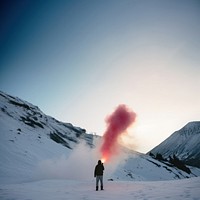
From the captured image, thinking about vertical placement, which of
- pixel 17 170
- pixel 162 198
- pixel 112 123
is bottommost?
pixel 162 198

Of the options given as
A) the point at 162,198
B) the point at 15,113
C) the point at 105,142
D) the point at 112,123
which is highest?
the point at 15,113

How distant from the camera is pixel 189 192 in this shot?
13.1 metres

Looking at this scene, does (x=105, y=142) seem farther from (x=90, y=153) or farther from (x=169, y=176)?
(x=169, y=176)

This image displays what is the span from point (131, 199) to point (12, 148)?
27834mm

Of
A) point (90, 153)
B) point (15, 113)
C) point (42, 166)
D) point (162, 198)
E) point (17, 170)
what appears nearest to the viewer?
point (162, 198)

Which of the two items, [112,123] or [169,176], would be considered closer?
[112,123]

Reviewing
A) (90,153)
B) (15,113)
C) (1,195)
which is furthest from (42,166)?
(15,113)

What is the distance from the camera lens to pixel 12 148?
35.9 meters

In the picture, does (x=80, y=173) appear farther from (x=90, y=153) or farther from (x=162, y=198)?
(x=162, y=198)

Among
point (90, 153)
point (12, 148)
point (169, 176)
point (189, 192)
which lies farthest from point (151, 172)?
point (189, 192)

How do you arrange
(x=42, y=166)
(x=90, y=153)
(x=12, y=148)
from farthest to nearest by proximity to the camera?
1. (x=90, y=153)
2. (x=12, y=148)
3. (x=42, y=166)

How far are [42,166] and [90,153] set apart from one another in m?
15.1

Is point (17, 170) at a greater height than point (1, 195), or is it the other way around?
point (17, 170)

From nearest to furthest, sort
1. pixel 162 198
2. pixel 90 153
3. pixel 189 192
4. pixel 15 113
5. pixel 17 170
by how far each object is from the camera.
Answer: pixel 162 198
pixel 189 192
pixel 17 170
pixel 90 153
pixel 15 113
